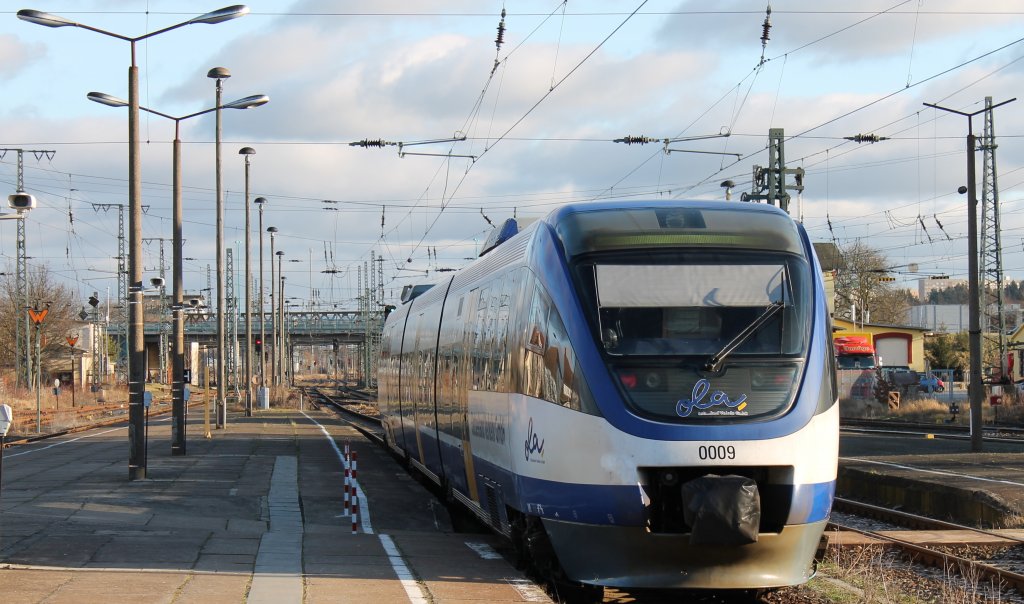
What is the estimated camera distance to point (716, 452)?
30.5 feet

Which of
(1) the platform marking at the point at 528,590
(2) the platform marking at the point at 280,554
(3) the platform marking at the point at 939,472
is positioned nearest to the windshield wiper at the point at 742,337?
(1) the platform marking at the point at 528,590

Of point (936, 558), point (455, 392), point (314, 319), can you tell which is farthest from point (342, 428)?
point (314, 319)

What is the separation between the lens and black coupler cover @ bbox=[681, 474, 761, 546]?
9109 millimetres

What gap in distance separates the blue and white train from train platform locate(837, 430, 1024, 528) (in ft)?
24.9

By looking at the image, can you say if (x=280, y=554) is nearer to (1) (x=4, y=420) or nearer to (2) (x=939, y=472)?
(1) (x=4, y=420)

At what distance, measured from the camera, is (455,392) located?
1538cm

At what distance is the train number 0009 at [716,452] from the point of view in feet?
30.4

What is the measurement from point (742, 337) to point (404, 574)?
359 centimetres

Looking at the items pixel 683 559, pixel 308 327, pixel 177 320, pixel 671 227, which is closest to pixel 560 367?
pixel 671 227

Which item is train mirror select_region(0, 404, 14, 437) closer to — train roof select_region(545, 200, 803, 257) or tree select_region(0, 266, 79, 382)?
train roof select_region(545, 200, 803, 257)

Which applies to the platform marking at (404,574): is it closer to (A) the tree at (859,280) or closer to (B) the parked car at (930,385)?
(B) the parked car at (930,385)

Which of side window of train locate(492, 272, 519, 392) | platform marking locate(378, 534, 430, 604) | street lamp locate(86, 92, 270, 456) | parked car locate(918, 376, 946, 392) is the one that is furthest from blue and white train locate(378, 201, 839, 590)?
parked car locate(918, 376, 946, 392)

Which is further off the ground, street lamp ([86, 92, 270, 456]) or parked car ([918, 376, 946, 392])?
street lamp ([86, 92, 270, 456])

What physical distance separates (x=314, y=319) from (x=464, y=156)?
80.1m
